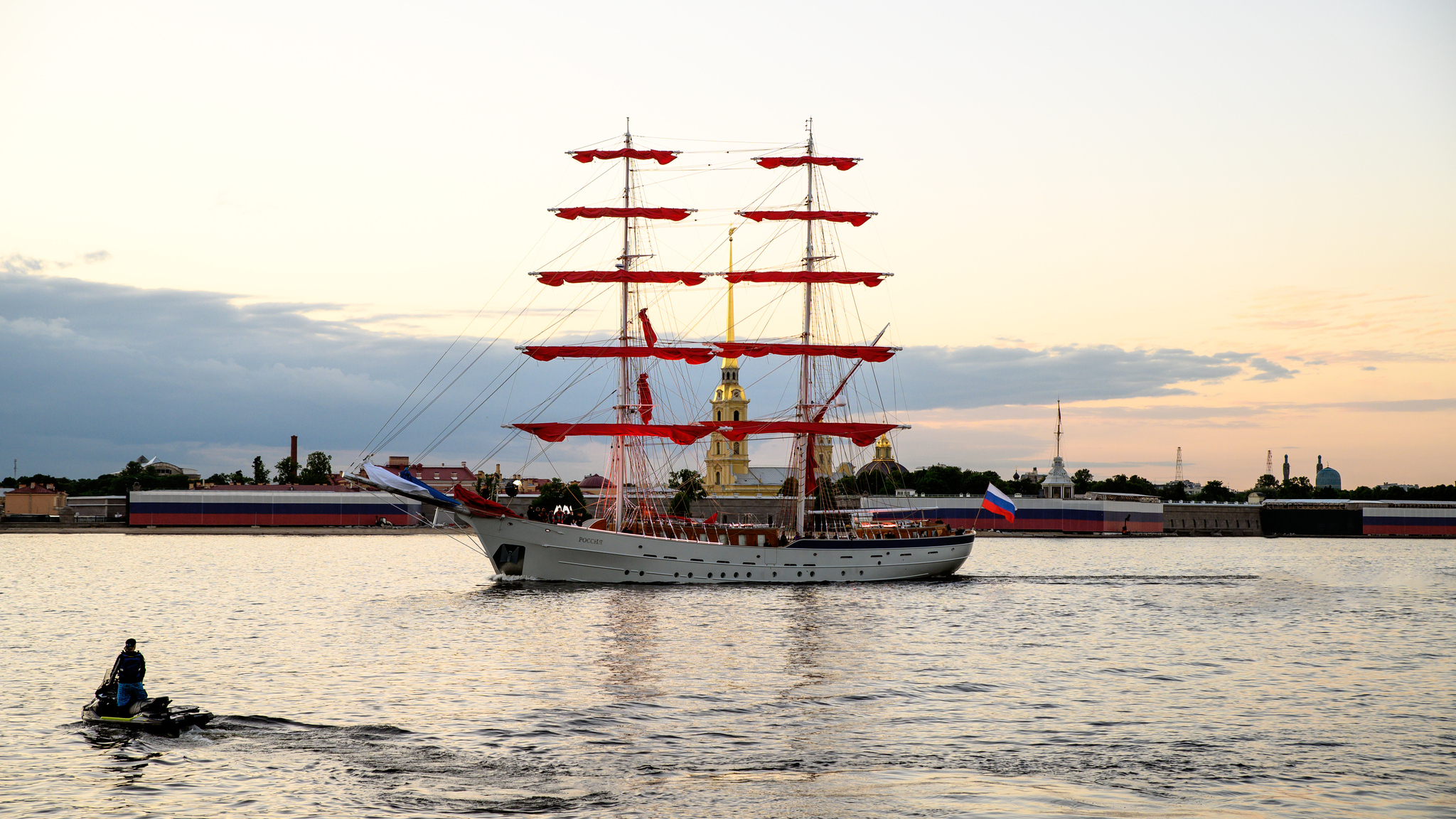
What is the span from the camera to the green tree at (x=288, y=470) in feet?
571

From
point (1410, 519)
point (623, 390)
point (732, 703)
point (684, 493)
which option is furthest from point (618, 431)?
point (1410, 519)

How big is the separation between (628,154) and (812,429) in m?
19.3

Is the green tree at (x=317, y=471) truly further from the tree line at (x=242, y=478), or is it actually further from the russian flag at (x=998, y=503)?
the russian flag at (x=998, y=503)

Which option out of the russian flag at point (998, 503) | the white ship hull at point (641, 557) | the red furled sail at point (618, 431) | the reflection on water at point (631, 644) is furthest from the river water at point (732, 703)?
the russian flag at point (998, 503)

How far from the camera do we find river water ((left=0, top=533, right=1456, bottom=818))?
829 inches

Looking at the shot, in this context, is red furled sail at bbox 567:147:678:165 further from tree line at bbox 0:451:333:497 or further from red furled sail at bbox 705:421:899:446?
tree line at bbox 0:451:333:497

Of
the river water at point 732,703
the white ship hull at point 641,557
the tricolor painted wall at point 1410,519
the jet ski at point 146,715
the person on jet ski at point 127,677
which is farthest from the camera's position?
the tricolor painted wall at point 1410,519

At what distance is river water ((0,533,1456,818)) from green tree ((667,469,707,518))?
11769 millimetres

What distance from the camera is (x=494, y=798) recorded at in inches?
810

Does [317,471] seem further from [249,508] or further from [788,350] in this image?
[788,350]

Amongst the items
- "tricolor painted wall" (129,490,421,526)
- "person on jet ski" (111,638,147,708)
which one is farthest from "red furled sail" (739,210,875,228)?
"tricolor painted wall" (129,490,421,526)

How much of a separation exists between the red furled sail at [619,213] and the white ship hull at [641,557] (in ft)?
59.0

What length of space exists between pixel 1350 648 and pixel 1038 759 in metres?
24.8

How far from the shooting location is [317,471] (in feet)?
590
